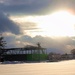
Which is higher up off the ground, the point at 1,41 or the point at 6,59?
the point at 1,41

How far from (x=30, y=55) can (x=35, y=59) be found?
4.01 metres

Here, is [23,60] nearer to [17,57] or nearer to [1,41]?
[17,57]

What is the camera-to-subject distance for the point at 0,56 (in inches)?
7057

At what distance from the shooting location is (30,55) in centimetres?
17462

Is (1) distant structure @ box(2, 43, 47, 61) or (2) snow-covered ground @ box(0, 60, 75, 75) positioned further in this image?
(1) distant structure @ box(2, 43, 47, 61)

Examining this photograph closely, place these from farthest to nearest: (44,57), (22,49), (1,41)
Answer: (1,41) < (44,57) < (22,49)

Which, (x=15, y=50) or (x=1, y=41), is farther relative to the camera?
(x=1, y=41)

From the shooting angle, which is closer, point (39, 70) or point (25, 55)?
point (39, 70)

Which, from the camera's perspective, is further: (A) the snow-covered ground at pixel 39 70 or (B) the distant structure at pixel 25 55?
(B) the distant structure at pixel 25 55

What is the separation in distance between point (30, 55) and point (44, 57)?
1318 cm

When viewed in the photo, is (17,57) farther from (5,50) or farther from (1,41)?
(1,41)

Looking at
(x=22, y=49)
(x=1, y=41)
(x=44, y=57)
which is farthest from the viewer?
(x=1, y=41)

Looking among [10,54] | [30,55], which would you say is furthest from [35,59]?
[10,54]

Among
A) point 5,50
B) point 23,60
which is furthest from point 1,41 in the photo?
point 23,60
